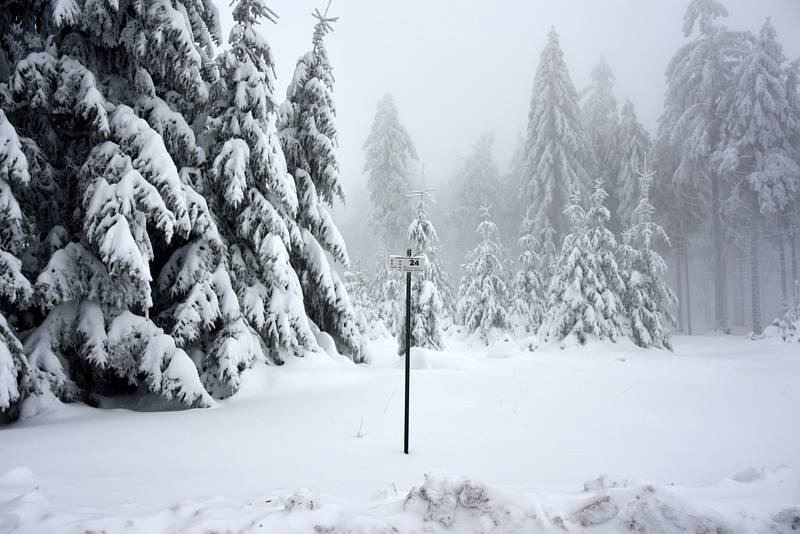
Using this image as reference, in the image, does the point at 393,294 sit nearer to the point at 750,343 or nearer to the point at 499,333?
the point at 499,333

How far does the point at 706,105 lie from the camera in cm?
2747

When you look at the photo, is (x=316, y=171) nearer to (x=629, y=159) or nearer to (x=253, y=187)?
(x=253, y=187)

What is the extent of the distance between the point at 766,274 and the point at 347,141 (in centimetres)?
7676

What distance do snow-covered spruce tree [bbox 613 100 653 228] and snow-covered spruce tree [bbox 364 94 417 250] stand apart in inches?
571

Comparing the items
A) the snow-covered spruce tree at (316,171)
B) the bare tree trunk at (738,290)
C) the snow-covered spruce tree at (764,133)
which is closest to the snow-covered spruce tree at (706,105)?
the snow-covered spruce tree at (764,133)

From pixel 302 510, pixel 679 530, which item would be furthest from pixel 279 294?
pixel 679 530

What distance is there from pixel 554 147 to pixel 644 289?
1285cm

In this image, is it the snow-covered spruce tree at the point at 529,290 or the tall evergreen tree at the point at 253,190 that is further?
the snow-covered spruce tree at the point at 529,290

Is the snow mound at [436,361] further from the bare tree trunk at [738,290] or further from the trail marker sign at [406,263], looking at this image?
the bare tree trunk at [738,290]

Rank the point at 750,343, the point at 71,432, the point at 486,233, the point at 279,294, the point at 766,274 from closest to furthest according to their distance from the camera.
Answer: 1. the point at 71,432
2. the point at 279,294
3. the point at 750,343
4. the point at 486,233
5. the point at 766,274

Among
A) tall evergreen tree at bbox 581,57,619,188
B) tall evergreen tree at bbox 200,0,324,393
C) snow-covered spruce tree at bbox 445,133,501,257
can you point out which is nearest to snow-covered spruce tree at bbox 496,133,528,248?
snow-covered spruce tree at bbox 445,133,501,257

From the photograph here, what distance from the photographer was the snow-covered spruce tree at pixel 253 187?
8758mm

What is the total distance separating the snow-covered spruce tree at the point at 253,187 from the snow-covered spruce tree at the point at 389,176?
73.0ft

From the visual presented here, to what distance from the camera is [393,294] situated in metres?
28.4
